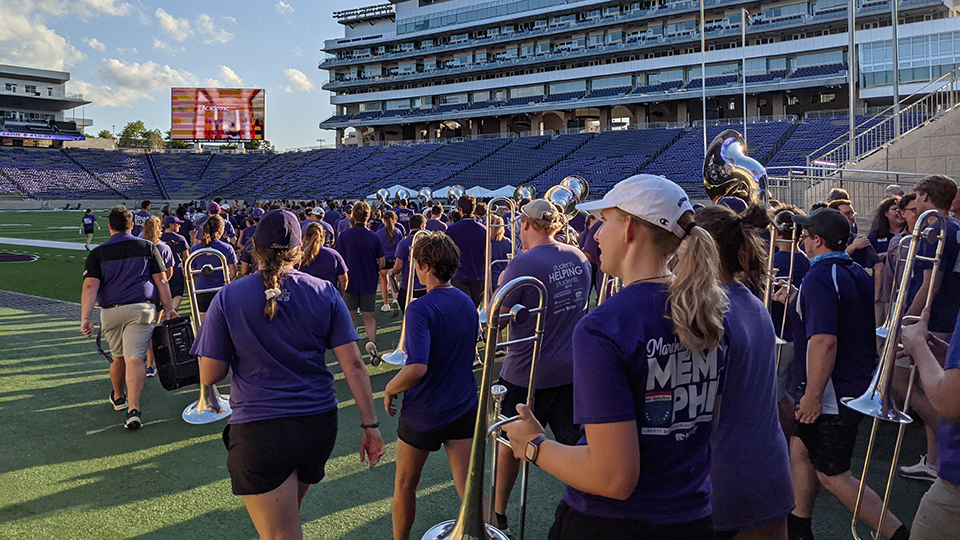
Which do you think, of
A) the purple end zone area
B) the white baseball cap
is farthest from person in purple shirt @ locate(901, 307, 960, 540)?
the purple end zone area

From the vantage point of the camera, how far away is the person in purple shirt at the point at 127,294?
5570 millimetres

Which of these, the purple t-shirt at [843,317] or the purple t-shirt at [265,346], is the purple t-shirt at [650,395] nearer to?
the purple t-shirt at [265,346]

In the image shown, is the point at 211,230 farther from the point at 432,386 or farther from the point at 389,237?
the point at 432,386

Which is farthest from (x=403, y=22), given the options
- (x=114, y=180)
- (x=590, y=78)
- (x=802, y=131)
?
(x=802, y=131)

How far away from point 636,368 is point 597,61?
63151 mm

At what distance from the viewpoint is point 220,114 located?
68375 millimetres

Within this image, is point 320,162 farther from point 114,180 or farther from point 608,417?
point 608,417

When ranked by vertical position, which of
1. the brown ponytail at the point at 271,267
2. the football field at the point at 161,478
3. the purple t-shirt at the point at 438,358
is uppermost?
the brown ponytail at the point at 271,267

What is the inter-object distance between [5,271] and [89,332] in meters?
13.4

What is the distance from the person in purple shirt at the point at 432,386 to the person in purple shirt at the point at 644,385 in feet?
4.73

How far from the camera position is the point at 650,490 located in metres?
1.80

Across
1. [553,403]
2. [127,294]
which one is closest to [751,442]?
[553,403]

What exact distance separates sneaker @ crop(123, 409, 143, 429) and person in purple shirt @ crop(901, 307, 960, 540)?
5.61 metres

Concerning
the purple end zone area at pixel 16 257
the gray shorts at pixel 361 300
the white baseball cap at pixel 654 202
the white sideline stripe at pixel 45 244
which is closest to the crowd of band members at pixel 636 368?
the white baseball cap at pixel 654 202
